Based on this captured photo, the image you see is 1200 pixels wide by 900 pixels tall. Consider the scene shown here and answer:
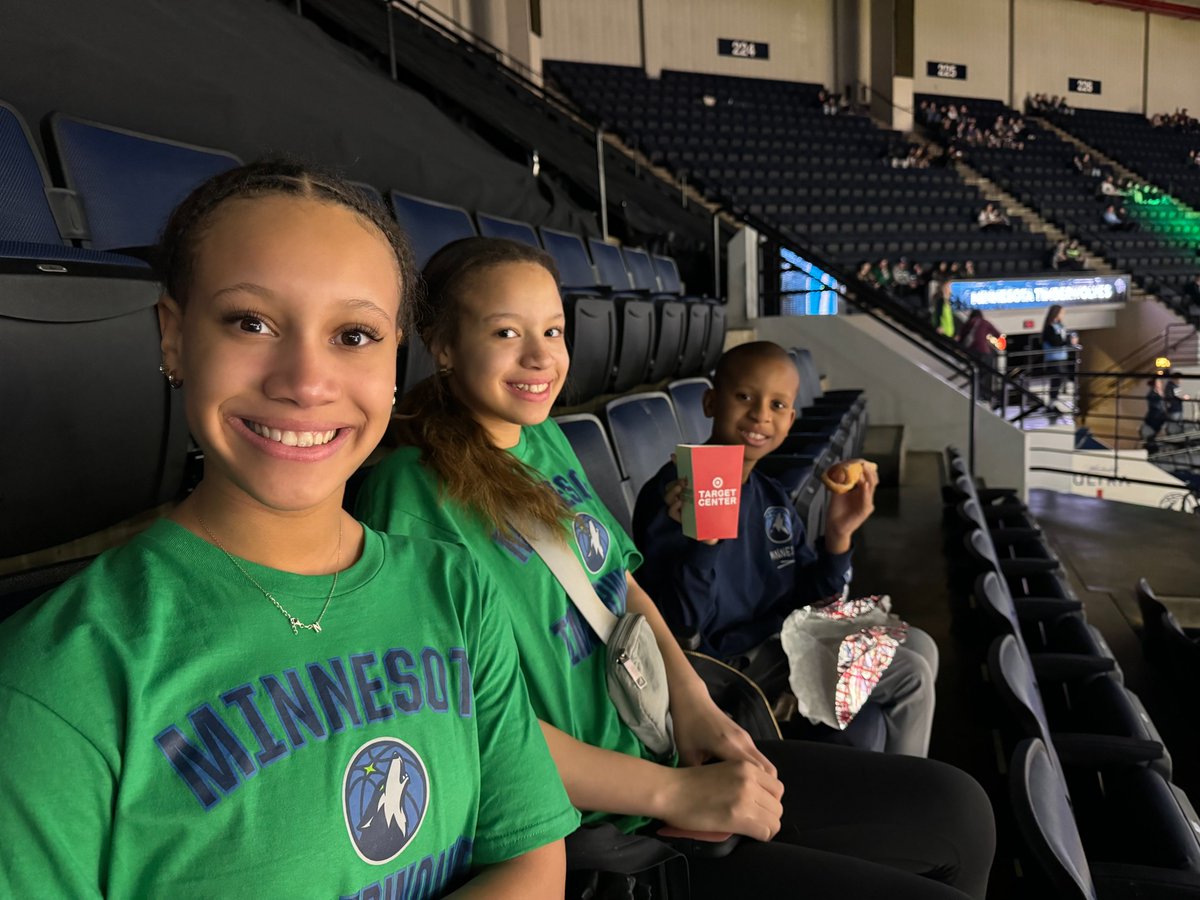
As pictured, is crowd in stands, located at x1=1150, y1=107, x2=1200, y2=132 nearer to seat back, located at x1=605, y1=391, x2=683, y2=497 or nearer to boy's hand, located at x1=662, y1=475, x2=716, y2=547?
seat back, located at x1=605, y1=391, x2=683, y2=497

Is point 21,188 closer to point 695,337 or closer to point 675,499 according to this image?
point 675,499

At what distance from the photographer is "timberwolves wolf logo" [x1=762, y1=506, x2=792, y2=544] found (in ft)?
5.41

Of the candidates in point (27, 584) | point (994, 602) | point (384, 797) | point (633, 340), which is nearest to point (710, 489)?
point (384, 797)

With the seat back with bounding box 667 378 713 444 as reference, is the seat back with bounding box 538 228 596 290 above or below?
above

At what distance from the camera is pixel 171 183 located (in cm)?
188

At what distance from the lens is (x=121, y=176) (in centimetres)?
178

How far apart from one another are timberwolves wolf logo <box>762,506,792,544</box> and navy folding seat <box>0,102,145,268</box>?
1308mm

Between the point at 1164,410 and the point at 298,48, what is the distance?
8.61 metres

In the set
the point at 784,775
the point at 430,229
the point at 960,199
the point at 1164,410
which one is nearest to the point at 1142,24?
the point at 960,199

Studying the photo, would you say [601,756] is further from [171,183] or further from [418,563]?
[171,183]

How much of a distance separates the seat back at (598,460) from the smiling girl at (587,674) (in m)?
0.65

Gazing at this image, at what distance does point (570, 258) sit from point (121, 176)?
229 centimetres

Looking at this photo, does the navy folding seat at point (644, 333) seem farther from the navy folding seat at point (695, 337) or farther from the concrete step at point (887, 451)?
the concrete step at point (887, 451)

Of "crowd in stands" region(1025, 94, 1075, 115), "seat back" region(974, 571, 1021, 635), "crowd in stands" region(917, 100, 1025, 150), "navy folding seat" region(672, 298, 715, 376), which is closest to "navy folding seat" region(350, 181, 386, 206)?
"seat back" region(974, 571, 1021, 635)
